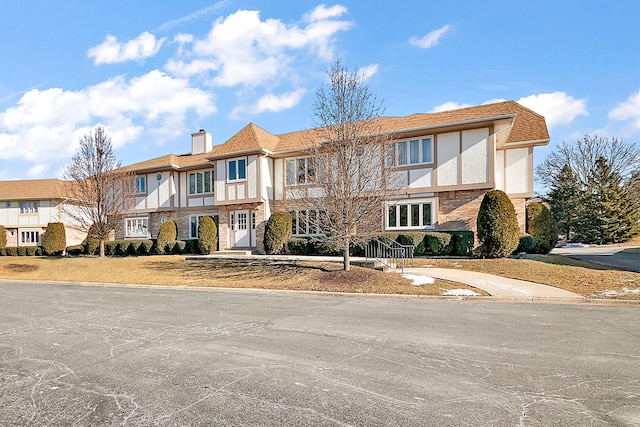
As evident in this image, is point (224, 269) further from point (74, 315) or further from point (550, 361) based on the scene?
point (550, 361)

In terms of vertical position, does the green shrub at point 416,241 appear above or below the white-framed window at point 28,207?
below

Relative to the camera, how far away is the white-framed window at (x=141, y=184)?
30000 mm

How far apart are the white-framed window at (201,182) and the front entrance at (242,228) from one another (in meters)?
3.90

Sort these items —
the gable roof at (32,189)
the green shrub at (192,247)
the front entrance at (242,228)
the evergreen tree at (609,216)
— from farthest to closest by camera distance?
1. the gable roof at (32,189)
2. the evergreen tree at (609,216)
3. the green shrub at (192,247)
4. the front entrance at (242,228)

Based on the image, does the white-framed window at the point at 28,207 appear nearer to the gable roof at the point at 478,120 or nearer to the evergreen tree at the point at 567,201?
the gable roof at the point at 478,120

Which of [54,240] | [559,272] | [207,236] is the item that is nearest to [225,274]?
[207,236]

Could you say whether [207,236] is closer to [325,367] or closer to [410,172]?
[410,172]

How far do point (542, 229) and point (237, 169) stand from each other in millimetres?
17582

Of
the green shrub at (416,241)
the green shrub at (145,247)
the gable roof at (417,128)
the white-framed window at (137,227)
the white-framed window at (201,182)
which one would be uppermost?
the gable roof at (417,128)

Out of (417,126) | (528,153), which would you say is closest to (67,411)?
(417,126)

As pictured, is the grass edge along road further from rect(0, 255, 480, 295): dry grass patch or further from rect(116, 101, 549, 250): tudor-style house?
rect(116, 101, 549, 250): tudor-style house

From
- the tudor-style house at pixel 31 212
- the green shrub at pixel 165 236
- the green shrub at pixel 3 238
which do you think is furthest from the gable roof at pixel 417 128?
the green shrub at pixel 3 238

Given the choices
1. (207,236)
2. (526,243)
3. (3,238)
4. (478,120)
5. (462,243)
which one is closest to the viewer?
(478,120)

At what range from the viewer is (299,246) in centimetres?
2139
